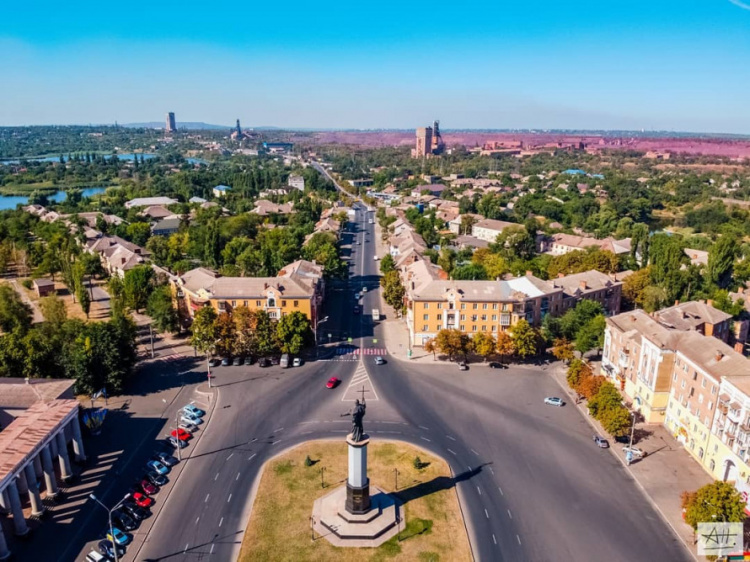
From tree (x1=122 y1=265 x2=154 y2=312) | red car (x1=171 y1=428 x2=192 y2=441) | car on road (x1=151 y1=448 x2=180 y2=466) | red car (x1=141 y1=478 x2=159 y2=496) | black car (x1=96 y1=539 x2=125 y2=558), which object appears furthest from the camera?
tree (x1=122 y1=265 x2=154 y2=312)

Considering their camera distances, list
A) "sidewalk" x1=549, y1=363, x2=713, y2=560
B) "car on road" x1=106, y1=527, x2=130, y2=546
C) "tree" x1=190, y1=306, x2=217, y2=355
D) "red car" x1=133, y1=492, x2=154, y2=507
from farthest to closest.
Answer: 1. "tree" x1=190, y1=306, x2=217, y2=355
2. "red car" x1=133, y1=492, x2=154, y2=507
3. "sidewalk" x1=549, y1=363, x2=713, y2=560
4. "car on road" x1=106, y1=527, x2=130, y2=546

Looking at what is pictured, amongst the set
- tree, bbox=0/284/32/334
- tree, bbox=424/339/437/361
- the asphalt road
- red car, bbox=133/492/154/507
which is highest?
tree, bbox=0/284/32/334

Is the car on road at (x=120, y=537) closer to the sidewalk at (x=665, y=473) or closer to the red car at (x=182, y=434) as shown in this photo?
the red car at (x=182, y=434)

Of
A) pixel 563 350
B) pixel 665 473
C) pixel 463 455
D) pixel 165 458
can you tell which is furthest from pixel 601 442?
pixel 165 458

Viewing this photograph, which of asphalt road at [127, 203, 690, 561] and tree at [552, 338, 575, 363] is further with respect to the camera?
tree at [552, 338, 575, 363]

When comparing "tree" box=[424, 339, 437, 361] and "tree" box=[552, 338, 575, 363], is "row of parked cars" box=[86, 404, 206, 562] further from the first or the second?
"tree" box=[552, 338, 575, 363]

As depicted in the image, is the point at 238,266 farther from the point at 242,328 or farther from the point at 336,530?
the point at 336,530

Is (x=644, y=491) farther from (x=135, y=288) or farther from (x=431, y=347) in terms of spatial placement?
(x=135, y=288)

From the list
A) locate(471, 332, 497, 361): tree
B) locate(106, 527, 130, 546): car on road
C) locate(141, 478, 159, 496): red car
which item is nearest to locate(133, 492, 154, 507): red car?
locate(141, 478, 159, 496): red car

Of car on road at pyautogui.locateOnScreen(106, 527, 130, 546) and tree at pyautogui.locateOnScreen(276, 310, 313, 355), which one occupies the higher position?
tree at pyautogui.locateOnScreen(276, 310, 313, 355)
